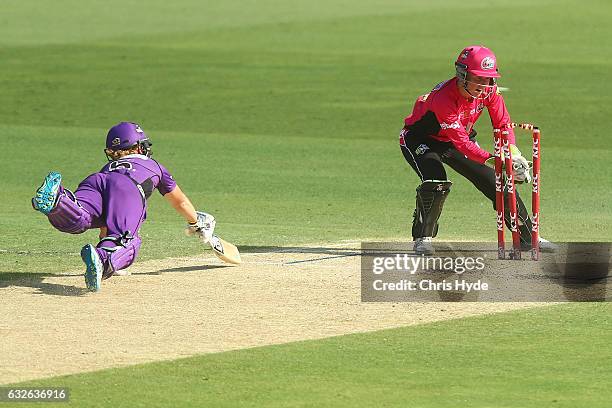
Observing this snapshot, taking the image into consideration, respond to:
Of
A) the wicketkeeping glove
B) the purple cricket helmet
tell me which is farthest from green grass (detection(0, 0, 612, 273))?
the purple cricket helmet

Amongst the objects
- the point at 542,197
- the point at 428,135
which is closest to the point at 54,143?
the point at 542,197

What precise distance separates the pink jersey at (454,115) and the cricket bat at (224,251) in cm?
231

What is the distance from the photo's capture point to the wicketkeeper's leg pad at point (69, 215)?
11414 millimetres

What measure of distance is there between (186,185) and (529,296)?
8.96m

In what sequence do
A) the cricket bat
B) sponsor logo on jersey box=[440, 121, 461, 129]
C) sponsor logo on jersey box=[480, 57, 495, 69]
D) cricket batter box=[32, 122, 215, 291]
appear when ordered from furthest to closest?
sponsor logo on jersey box=[440, 121, 461, 129]
sponsor logo on jersey box=[480, 57, 495, 69]
the cricket bat
cricket batter box=[32, 122, 215, 291]

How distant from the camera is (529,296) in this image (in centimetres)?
1158

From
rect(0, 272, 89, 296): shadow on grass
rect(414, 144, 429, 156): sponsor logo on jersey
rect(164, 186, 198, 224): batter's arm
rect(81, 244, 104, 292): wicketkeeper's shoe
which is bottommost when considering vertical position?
rect(0, 272, 89, 296): shadow on grass

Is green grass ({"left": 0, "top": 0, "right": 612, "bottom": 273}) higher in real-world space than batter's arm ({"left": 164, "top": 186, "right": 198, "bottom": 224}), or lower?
higher

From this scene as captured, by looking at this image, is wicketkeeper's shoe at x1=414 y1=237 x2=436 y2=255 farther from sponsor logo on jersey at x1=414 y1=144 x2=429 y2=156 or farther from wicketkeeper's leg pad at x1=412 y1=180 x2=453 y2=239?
sponsor logo on jersey at x1=414 y1=144 x2=429 y2=156

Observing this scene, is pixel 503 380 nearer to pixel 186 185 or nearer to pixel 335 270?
pixel 335 270

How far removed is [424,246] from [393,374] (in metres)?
4.62

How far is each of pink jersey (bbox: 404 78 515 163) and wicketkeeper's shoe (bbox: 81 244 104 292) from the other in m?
3.87

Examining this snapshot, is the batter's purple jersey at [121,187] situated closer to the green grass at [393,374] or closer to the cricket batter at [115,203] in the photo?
the cricket batter at [115,203]

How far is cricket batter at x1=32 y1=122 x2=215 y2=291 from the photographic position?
11.3 metres
